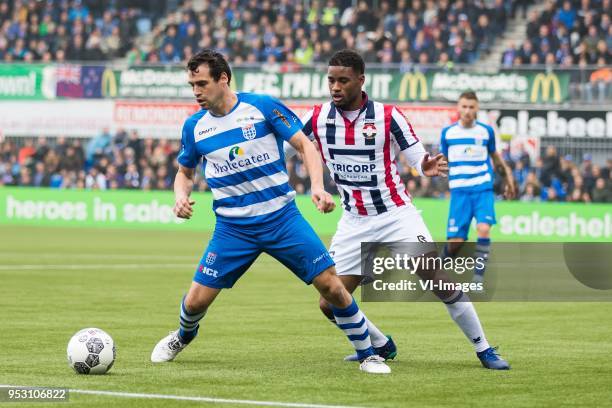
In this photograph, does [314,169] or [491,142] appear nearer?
[314,169]

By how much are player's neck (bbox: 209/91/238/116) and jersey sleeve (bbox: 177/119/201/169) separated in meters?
0.23

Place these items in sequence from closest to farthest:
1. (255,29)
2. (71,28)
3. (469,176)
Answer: (469,176), (255,29), (71,28)

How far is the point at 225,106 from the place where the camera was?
9.10 metres

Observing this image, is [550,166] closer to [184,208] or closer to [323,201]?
[184,208]

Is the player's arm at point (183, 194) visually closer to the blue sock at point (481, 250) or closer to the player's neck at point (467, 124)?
the player's neck at point (467, 124)

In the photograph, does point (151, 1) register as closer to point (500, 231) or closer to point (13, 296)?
point (500, 231)

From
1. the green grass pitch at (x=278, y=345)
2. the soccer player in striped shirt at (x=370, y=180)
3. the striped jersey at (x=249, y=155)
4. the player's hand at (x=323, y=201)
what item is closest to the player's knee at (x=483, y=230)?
the green grass pitch at (x=278, y=345)

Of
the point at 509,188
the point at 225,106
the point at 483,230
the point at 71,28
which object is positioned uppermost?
the point at 71,28

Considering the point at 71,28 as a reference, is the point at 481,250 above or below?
below

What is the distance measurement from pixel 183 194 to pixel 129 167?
979 inches

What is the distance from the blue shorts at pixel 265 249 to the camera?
9016mm

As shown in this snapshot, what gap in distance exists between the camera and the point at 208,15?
38.6 metres

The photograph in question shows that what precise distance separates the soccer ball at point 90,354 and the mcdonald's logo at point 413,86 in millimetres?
22148

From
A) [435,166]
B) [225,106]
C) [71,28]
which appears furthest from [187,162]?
[71,28]
